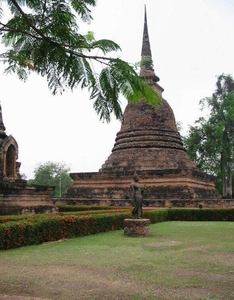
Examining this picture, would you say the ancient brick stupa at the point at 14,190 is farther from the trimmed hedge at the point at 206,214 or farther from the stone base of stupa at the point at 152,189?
the stone base of stupa at the point at 152,189

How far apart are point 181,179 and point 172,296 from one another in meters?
15.0

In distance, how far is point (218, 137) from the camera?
29094mm

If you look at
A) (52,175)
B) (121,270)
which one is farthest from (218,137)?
(52,175)

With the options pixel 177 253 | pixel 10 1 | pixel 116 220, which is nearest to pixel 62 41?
pixel 10 1

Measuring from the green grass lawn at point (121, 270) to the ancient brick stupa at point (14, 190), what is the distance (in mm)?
4011

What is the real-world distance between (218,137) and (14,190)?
2011cm

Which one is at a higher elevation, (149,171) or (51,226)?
(149,171)

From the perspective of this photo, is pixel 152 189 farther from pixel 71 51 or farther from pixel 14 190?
pixel 71 51

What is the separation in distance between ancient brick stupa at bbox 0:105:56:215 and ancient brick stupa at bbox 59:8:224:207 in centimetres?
628

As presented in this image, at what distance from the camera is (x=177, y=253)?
7262mm

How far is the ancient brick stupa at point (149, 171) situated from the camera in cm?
1909

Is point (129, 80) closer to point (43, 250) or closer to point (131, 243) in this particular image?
point (43, 250)

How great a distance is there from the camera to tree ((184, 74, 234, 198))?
29.4 meters

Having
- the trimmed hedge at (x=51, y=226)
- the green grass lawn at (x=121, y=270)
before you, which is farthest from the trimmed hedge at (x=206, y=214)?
the green grass lawn at (x=121, y=270)
